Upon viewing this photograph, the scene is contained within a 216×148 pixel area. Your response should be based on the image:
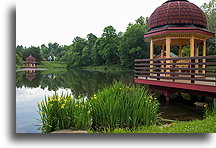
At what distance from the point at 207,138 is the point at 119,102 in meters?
1.83

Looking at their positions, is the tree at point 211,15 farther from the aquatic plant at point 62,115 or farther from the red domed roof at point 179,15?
the aquatic plant at point 62,115

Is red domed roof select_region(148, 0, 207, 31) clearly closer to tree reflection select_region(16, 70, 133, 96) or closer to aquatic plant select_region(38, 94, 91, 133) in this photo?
tree reflection select_region(16, 70, 133, 96)

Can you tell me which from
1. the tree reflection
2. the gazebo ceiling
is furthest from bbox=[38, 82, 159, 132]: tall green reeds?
the gazebo ceiling

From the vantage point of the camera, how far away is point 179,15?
284 inches

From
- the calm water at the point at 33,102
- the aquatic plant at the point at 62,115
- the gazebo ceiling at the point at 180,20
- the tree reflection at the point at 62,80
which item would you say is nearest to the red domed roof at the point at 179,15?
the gazebo ceiling at the point at 180,20

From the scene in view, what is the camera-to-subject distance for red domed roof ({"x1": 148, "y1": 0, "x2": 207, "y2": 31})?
7188mm

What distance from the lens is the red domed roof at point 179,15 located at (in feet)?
23.6

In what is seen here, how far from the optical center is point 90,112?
11.8 ft

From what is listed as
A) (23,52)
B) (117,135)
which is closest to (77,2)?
(23,52)

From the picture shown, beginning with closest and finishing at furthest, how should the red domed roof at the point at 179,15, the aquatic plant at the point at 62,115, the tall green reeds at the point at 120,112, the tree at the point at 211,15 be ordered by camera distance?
the aquatic plant at the point at 62,115 < the tall green reeds at the point at 120,112 < the tree at the point at 211,15 < the red domed roof at the point at 179,15

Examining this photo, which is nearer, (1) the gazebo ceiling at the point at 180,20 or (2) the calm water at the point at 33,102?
(2) the calm water at the point at 33,102

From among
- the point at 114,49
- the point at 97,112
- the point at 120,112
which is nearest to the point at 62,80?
the point at 114,49

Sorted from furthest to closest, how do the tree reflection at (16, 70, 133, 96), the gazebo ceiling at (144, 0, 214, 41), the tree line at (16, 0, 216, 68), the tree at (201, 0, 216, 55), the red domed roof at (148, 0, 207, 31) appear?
1. the tree line at (16, 0, 216, 68)
2. the red domed roof at (148, 0, 207, 31)
3. the gazebo ceiling at (144, 0, 214, 41)
4. the tree reflection at (16, 70, 133, 96)
5. the tree at (201, 0, 216, 55)

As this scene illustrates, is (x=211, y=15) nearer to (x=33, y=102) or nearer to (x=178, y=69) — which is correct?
(x=178, y=69)
